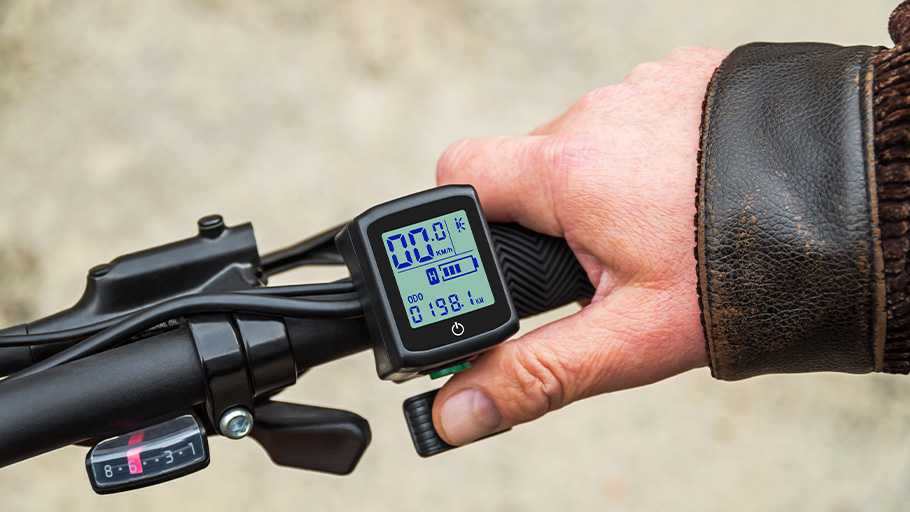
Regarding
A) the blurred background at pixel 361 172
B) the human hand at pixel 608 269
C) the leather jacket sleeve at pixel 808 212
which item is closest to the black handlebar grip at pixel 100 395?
the human hand at pixel 608 269

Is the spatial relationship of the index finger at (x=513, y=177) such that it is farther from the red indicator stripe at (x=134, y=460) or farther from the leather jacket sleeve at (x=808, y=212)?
the red indicator stripe at (x=134, y=460)

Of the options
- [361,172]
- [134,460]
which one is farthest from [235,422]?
[361,172]

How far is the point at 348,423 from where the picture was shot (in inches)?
41.2

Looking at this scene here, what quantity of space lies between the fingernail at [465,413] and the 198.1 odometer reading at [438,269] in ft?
0.62

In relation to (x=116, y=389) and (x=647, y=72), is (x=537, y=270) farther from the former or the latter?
(x=116, y=389)

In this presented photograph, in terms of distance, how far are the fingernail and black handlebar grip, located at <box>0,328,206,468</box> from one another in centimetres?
34

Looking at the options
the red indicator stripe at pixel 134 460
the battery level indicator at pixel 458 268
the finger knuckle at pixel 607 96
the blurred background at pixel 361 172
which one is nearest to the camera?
the red indicator stripe at pixel 134 460

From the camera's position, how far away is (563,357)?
1.10 meters

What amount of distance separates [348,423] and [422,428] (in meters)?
0.13

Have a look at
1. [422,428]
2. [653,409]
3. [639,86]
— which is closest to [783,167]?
[639,86]

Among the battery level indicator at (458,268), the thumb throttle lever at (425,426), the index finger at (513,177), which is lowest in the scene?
the thumb throttle lever at (425,426)

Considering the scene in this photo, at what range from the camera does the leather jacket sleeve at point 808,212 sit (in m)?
0.94

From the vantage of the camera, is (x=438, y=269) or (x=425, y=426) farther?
(x=425, y=426)

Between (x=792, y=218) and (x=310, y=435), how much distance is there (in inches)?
26.8
